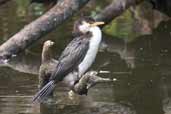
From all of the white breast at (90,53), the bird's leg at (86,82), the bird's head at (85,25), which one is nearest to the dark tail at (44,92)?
the bird's leg at (86,82)

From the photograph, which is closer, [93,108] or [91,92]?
[93,108]

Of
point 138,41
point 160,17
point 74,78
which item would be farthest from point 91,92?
point 160,17

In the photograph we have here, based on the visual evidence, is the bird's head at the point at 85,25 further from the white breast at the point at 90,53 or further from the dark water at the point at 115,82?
the dark water at the point at 115,82

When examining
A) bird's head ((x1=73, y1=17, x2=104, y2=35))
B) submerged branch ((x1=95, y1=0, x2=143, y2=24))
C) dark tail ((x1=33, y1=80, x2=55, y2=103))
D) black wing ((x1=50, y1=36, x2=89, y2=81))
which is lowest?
dark tail ((x1=33, y1=80, x2=55, y2=103))

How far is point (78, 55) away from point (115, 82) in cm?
86

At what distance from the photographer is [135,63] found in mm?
9953

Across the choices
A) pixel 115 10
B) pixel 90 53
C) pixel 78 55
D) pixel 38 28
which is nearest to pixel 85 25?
pixel 90 53

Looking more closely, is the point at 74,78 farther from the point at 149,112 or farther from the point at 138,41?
the point at 138,41

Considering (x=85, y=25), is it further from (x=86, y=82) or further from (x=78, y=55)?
(x=86, y=82)

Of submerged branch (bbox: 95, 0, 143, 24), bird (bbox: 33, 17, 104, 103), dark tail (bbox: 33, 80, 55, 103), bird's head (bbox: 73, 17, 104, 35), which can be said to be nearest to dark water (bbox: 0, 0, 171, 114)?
dark tail (bbox: 33, 80, 55, 103)

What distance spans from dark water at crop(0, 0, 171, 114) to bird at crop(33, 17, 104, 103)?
26 cm

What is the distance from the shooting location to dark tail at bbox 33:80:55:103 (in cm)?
778

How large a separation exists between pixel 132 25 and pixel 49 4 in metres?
2.00

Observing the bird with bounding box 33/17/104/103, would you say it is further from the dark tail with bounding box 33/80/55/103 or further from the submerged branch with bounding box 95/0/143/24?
the submerged branch with bounding box 95/0/143/24
